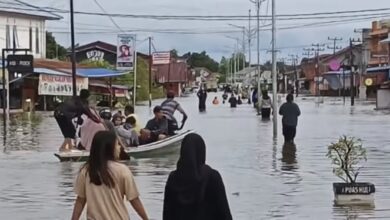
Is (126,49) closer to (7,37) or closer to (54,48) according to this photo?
(7,37)

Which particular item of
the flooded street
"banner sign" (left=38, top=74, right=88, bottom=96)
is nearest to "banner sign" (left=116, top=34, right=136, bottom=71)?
"banner sign" (left=38, top=74, right=88, bottom=96)

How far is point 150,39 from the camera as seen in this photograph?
3944 inches

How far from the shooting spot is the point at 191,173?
6.22 m

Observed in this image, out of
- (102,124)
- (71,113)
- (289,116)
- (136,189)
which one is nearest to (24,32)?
(289,116)

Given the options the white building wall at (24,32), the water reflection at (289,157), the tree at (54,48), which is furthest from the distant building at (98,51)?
the water reflection at (289,157)

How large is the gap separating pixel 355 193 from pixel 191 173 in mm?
7067

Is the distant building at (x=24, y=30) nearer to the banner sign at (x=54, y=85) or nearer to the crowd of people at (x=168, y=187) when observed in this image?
the banner sign at (x=54, y=85)

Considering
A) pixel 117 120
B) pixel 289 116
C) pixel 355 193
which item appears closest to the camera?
pixel 355 193

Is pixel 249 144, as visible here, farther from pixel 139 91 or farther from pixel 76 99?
pixel 139 91

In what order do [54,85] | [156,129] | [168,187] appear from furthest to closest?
[54,85] < [156,129] < [168,187]

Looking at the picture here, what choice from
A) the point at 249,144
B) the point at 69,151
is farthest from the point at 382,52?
the point at 69,151

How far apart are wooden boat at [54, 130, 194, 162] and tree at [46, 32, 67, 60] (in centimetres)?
8551

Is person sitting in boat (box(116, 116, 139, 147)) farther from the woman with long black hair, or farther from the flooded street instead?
the woman with long black hair

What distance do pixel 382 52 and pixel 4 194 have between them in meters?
91.1
